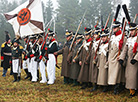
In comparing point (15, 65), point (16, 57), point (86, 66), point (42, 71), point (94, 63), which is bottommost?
point (42, 71)

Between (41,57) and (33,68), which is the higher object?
(41,57)

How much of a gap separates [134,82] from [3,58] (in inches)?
283

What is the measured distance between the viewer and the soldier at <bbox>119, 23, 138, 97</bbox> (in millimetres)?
5160

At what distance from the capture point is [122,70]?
5.62 meters

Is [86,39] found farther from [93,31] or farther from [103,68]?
[103,68]

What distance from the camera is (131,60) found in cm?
504

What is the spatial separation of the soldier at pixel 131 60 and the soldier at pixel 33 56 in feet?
13.4

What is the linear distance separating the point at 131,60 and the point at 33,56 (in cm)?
451

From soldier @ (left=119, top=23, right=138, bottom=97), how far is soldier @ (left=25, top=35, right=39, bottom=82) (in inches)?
160

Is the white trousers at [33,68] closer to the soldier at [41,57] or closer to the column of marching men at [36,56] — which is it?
the column of marching men at [36,56]

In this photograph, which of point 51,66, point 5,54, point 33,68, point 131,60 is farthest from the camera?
point 5,54

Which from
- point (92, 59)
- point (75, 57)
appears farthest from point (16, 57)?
point (92, 59)

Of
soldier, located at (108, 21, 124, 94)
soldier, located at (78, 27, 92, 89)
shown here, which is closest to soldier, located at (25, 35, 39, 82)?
soldier, located at (78, 27, 92, 89)

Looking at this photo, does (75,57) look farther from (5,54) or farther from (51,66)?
(5,54)
